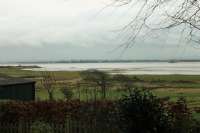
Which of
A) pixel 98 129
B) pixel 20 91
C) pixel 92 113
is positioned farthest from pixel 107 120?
pixel 20 91

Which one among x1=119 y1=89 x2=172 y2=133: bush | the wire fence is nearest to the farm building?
the wire fence

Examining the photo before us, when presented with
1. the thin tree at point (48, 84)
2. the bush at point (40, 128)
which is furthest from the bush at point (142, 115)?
the thin tree at point (48, 84)

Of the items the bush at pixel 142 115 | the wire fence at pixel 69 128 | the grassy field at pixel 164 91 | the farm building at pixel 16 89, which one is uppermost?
the bush at pixel 142 115

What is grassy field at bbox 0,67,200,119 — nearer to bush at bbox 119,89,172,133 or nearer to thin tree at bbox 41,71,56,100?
thin tree at bbox 41,71,56,100

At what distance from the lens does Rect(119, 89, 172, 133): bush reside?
42.2 feet

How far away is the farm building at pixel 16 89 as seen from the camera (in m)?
40.3

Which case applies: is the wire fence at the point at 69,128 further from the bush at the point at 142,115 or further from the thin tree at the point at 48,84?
the thin tree at the point at 48,84

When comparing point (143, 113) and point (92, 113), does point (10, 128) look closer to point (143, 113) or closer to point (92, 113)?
point (92, 113)

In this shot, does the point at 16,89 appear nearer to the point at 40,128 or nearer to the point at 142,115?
the point at 40,128

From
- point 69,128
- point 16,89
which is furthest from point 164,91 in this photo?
point 69,128

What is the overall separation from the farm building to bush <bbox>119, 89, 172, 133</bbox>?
27443mm

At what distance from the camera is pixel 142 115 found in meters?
12.8

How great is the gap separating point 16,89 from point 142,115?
29.9 m

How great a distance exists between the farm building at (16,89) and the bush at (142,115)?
2744 cm
